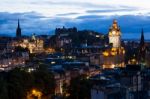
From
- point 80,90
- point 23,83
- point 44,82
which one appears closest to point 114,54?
point 44,82

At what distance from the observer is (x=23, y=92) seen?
6725 cm

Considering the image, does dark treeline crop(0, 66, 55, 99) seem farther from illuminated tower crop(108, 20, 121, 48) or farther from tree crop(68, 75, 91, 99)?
illuminated tower crop(108, 20, 121, 48)

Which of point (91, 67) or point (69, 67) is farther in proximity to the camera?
point (91, 67)

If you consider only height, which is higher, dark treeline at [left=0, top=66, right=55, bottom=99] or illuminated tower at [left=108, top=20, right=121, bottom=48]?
dark treeline at [left=0, top=66, right=55, bottom=99]

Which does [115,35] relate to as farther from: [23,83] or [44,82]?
[23,83]

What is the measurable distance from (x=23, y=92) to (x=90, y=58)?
81509 millimetres

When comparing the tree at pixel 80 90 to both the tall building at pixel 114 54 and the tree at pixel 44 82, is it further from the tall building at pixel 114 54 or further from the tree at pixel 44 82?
the tall building at pixel 114 54

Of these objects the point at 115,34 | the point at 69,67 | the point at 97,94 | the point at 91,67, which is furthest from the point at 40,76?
the point at 115,34

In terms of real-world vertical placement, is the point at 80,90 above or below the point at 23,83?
below

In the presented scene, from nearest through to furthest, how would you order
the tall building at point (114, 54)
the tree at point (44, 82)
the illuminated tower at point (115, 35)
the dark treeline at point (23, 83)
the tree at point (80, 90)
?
the dark treeline at point (23, 83) → the tree at point (80, 90) → the tree at point (44, 82) → the tall building at point (114, 54) → the illuminated tower at point (115, 35)

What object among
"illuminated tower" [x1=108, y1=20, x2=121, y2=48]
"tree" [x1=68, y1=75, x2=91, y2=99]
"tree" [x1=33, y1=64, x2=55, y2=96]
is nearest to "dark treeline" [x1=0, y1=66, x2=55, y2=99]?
"tree" [x1=33, y1=64, x2=55, y2=96]

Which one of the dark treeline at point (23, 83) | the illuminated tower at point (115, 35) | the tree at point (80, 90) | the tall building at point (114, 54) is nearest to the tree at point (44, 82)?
the dark treeline at point (23, 83)

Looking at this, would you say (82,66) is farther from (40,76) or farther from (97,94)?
(97,94)

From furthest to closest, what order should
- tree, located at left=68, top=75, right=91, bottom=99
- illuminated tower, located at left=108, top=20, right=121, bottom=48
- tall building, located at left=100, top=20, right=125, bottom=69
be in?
illuminated tower, located at left=108, top=20, right=121, bottom=48, tall building, located at left=100, top=20, right=125, bottom=69, tree, located at left=68, top=75, right=91, bottom=99
